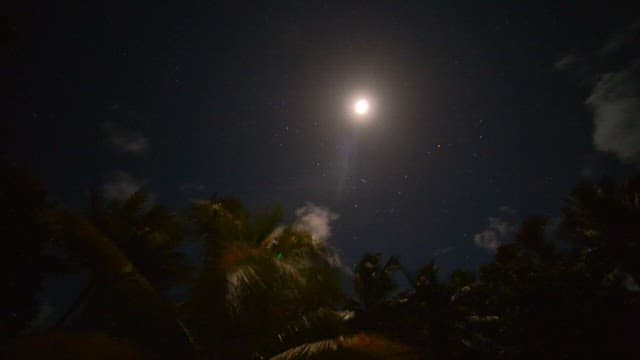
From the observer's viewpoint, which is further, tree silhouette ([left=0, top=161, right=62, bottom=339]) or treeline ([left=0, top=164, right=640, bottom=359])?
tree silhouette ([left=0, top=161, right=62, bottom=339])

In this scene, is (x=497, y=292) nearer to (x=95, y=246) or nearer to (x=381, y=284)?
(x=381, y=284)

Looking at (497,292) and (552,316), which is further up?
(497,292)

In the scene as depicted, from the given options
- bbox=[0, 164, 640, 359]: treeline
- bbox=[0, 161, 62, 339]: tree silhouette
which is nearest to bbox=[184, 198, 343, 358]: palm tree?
bbox=[0, 164, 640, 359]: treeline

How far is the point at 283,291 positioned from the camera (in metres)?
7.18

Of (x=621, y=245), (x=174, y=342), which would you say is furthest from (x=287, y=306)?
(x=621, y=245)

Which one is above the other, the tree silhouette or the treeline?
the tree silhouette

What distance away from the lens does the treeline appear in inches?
255

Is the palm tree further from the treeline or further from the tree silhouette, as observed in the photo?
the tree silhouette

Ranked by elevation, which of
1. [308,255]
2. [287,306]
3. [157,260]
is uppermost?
[157,260]

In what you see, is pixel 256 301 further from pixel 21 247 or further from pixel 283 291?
pixel 21 247

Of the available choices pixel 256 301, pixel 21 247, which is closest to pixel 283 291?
pixel 256 301

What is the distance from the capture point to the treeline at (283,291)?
21.3 ft

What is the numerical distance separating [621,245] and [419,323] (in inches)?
352

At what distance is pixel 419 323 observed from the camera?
1404 cm
